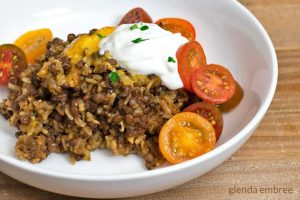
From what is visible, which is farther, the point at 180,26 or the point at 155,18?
the point at 155,18

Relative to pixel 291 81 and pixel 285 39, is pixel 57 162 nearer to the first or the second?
pixel 291 81

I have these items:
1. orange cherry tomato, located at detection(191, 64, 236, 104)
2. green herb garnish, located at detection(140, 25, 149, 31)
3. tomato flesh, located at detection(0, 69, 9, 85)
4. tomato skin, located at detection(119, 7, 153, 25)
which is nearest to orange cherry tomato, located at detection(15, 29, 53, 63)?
→ tomato flesh, located at detection(0, 69, 9, 85)

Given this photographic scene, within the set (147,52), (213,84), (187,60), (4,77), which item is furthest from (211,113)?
(4,77)

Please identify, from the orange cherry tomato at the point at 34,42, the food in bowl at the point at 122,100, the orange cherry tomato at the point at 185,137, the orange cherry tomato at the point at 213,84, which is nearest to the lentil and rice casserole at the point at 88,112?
the food in bowl at the point at 122,100

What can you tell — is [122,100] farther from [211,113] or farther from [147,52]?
[211,113]

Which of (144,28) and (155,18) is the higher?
(144,28)

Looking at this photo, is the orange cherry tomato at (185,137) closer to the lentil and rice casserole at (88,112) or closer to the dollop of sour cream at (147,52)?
the lentil and rice casserole at (88,112)

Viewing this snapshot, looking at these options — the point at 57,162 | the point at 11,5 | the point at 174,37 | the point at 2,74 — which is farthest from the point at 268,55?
the point at 11,5
